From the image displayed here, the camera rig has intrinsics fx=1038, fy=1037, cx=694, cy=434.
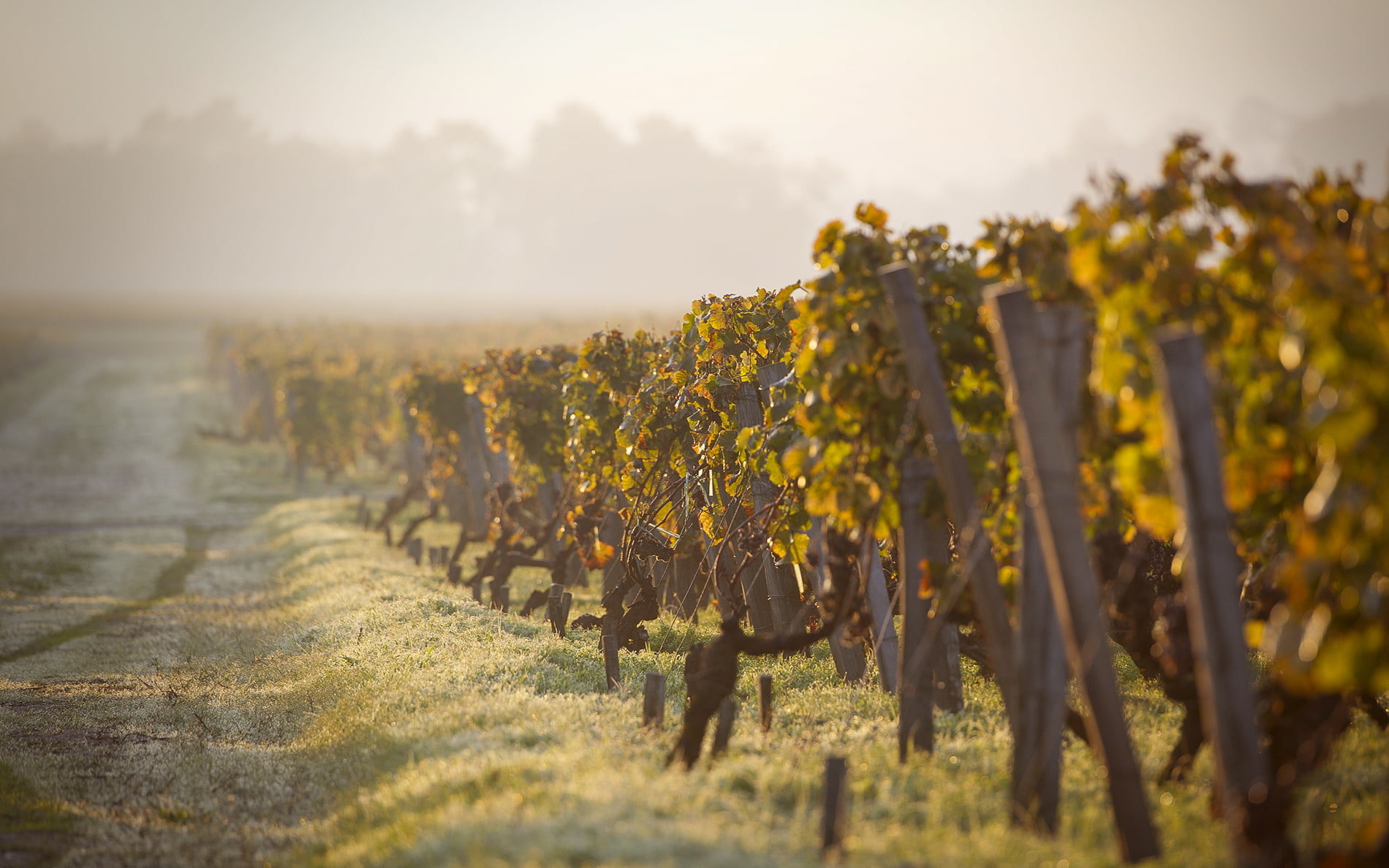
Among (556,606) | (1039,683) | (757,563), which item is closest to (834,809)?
(1039,683)

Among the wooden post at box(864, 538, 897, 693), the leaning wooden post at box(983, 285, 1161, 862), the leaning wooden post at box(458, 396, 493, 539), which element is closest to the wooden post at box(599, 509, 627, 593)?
the leaning wooden post at box(458, 396, 493, 539)

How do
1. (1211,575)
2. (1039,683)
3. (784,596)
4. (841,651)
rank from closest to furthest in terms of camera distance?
(1211,575) < (1039,683) < (841,651) < (784,596)

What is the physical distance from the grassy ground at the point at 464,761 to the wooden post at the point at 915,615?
0.75 ft

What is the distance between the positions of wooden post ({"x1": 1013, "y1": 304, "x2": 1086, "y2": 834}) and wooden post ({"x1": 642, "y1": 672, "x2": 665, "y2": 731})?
9.57 ft

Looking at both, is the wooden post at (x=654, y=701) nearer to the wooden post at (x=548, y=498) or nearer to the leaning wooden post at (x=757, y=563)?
the leaning wooden post at (x=757, y=563)

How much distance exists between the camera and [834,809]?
5.43m

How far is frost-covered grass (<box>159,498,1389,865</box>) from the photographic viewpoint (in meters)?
5.53

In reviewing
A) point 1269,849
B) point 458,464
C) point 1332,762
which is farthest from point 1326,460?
point 458,464

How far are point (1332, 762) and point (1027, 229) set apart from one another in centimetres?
425

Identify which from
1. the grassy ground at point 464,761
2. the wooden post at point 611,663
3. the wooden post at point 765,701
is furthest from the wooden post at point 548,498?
the wooden post at point 765,701

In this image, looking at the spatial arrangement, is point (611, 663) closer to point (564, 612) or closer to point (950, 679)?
point (564, 612)

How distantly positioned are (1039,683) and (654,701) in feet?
10.5

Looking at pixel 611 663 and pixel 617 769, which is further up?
pixel 617 769

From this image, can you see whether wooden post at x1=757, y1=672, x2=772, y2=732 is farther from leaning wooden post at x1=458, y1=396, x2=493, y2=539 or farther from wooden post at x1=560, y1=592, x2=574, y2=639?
leaning wooden post at x1=458, y1=396, x2=493, y2=539
